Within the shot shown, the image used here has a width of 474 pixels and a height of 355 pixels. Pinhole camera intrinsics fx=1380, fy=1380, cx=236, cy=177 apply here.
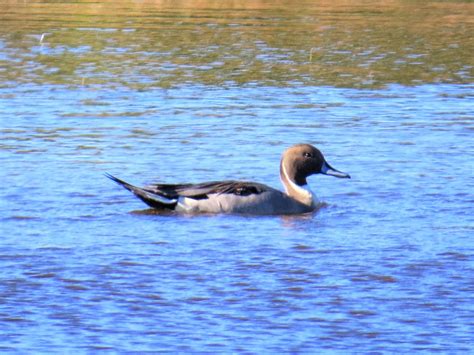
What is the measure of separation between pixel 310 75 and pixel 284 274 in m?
13.3

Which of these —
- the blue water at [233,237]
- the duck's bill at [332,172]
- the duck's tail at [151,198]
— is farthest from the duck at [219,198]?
the duck's bill at [332,172]

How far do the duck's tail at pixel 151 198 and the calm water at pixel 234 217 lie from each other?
19 cm

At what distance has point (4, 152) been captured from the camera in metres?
14.7

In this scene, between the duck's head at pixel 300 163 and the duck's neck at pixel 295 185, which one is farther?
the duck's head at pixel 300 163

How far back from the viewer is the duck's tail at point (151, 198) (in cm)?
1187

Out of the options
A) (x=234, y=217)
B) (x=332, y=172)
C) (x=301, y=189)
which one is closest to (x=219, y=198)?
(x=234, y=217)

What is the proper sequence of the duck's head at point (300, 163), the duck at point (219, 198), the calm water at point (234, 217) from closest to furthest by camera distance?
the calm water at point (234, 217)
the duck at point (219, 198)
the duck's head at point (300, 163)

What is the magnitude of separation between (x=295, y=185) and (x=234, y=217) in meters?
0.93

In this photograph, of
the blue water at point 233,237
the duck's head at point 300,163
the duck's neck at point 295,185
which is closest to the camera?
the blue water at point 233,237

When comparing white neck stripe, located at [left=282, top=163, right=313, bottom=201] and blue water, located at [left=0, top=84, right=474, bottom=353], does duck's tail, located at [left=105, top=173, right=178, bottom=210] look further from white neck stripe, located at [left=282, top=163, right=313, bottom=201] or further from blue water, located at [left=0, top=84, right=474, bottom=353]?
white neck stripe, located at [left=282, top=163, right=313, bottom=201]

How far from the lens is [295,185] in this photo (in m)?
12.5

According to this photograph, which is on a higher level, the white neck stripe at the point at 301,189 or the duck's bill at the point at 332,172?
the duck's bill at the point at 332,172

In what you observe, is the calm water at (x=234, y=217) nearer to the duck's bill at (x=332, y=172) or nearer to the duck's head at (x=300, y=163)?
the duck's bill at (x=332, y=172)

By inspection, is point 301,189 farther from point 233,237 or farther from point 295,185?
point 233,237
